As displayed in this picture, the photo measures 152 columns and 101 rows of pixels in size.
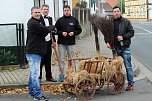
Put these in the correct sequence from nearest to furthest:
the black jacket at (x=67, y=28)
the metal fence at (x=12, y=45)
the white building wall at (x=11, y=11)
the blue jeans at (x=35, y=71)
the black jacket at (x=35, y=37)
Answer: the black jacket at (x=35, y=37)
the blue jeans at (x=35, y=71)
the black jacket at (x=67, y=28)
the metal fence at (x=12, y=45)
the white building wall at (x=11, y=11)

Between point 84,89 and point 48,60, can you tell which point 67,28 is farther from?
point 84,89

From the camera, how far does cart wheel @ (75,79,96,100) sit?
27.5 ft

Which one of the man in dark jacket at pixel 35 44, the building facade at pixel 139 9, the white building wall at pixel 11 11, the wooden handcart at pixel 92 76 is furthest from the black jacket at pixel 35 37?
the building facade at pixel 139 9

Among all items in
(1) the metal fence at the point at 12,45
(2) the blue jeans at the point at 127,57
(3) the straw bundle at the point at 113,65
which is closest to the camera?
(3) the straw bundle at the point at 113,65

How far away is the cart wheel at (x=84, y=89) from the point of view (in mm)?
8375

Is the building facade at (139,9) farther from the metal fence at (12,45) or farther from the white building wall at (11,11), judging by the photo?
the metal fence at (12,45)

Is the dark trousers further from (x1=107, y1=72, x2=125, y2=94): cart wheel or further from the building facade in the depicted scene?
the building facade

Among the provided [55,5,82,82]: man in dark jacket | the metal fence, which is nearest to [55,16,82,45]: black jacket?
[55,5,82,82]: man in dark jacket

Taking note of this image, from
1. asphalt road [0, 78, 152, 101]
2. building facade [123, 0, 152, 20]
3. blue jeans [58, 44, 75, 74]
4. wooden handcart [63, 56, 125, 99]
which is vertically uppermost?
building facade [123, 0, 152, 20]

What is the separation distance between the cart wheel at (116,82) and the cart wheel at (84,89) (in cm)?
45

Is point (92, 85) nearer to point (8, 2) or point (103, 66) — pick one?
point (103, 66)

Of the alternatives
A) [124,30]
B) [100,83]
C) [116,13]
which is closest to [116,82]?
[100,83]

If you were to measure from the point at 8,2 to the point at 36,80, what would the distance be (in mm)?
5296

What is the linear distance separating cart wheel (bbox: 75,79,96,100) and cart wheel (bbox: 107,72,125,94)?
1.48 feet
